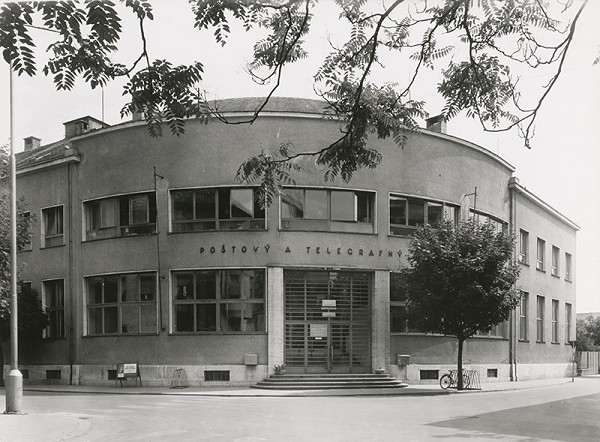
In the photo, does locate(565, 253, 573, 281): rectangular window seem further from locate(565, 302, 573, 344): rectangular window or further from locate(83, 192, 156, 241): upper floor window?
locate(83, 192, 156, 241): upper floor window

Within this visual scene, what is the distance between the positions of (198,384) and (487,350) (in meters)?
13.1

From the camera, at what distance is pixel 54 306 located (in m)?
30.6

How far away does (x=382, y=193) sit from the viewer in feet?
92.3

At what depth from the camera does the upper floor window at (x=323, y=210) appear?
2716cm

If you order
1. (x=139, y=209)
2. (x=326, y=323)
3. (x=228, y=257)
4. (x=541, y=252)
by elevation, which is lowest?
(x=326, y=323)

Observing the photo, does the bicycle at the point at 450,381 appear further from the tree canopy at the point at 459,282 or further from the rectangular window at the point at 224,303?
the rectangular window at the point at 224,303

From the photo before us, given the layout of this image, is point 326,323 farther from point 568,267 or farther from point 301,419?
point 568,267

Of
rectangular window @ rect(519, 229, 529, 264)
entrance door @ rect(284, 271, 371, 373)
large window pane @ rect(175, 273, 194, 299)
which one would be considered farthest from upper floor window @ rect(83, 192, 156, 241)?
rectangular window @ rect(519, 229, 529, 264)

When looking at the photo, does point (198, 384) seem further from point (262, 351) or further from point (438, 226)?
point (438, 226)

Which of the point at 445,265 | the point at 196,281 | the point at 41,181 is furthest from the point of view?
the point at 41,181

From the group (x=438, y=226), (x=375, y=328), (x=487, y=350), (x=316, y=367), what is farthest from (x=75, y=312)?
(x=487, y=350)

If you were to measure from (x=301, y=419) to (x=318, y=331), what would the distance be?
488 inches

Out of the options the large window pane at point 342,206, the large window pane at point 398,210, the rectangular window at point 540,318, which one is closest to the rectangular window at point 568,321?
the rectangular window at point 540,318

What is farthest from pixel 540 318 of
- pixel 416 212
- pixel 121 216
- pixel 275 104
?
pixel 121 216
